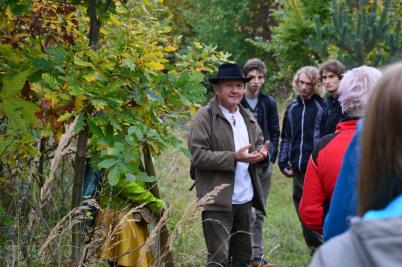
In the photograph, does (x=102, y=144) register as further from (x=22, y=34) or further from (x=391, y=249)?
(x=391, y=249)

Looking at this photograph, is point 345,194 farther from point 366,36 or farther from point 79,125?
point 366,36

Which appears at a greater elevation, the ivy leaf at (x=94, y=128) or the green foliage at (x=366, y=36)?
the green foliage at (x=366, y=36)

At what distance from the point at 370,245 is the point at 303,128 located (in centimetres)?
569

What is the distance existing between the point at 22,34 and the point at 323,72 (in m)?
3.34

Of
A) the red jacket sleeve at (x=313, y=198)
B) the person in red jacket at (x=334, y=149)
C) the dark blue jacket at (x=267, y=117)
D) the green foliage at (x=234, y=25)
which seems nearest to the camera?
the person in red jacket at (x=334, y=149)

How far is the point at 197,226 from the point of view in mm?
7172

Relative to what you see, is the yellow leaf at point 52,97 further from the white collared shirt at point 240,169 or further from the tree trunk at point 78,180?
the white collared shirt at point 240,169

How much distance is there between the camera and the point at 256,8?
27.4 metres

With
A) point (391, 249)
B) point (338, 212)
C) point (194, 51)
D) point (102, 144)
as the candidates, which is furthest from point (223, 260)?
point (391, 249)

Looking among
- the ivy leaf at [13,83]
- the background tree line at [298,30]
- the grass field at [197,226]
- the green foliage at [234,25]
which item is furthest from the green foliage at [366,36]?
the green foliage at [234,25]

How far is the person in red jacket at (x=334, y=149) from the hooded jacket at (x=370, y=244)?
76.5 inches

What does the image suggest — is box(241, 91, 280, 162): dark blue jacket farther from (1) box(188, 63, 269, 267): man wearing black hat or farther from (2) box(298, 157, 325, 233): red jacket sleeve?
(2) box(298, 157, 325, 233): red jacket sleeve

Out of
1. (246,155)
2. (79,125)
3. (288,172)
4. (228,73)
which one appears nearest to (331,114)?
(288,172)

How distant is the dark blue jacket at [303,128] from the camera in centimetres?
719
